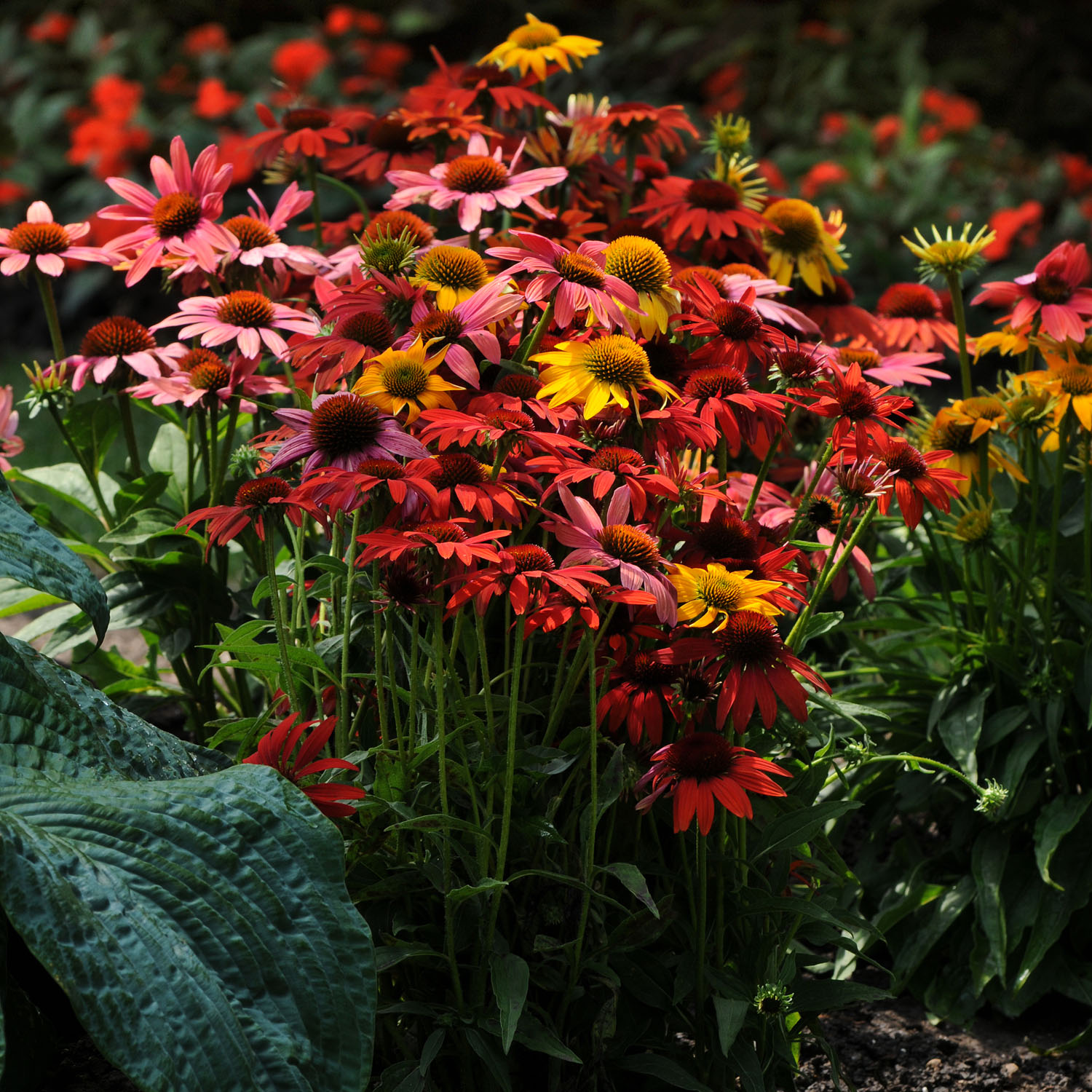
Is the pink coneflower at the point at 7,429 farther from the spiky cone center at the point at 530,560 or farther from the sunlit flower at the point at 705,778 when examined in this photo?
the sunlit flower at the point at 705,778

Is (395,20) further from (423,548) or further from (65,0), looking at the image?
(423,548)

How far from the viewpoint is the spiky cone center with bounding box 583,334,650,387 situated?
4.13 ft

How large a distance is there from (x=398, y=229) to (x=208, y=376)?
312mm

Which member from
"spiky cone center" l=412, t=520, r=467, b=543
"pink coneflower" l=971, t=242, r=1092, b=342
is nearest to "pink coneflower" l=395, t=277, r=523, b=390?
"spiky cone center" l=412, t=520, r=467, b=543

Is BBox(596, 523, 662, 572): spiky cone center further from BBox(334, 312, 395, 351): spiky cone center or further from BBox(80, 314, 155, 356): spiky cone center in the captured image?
BBox(80, 314, 155, 356): spiky cone center

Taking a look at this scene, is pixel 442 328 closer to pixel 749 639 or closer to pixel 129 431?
pixel 749 639

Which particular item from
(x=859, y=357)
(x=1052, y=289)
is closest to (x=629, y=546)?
(x=859, y=357)

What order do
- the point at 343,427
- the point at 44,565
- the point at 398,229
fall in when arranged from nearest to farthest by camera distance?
the point at 44,565, the point at 343,427, the point at 398,229

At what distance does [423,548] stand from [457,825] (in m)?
0.26

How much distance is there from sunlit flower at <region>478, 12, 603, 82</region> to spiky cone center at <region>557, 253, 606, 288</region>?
0.77 meters

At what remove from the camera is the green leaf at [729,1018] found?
1230mm

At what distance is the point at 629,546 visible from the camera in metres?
1.21

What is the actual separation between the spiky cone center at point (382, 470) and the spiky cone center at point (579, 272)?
12.4 inches

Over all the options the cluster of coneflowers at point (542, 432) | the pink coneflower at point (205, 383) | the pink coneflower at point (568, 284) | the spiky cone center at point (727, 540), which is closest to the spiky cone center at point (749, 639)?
the cluster of coneflowers at point (542, 432)
